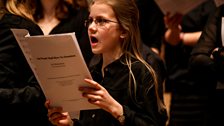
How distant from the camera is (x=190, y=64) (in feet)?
8.21

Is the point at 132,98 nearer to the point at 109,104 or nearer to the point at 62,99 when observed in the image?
the point at 109,104

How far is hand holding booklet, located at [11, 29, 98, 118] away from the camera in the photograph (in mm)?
1779

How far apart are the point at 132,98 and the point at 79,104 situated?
A: 215 mm

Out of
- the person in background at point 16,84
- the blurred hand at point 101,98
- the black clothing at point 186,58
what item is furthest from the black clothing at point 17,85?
the black clothing at point 186,58

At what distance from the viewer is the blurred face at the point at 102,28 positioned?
2027 mm

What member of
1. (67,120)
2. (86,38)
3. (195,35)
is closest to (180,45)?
(195,35)

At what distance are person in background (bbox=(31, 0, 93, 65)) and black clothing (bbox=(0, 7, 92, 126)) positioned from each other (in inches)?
15.3

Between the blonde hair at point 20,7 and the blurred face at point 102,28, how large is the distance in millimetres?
507

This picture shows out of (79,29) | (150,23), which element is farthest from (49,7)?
(150,23)

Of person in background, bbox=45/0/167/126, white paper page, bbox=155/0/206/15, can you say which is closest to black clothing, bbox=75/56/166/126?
person in background, bbox=45/0/167/126

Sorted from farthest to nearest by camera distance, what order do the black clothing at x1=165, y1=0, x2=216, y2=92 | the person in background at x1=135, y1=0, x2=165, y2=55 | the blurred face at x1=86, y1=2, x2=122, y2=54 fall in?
the person in background at x1=135, y1=0, x2=165, y2=55
the black clothing at x1=165, y1=0, x2=216, y2=92
the blurred face at x1=86, y1=2, x2=122, y2=54

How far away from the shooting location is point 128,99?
197 cm

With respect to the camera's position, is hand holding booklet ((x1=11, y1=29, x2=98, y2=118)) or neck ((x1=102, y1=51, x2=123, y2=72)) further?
neck ((x1=102, y1=51, x2=123, y2=72))

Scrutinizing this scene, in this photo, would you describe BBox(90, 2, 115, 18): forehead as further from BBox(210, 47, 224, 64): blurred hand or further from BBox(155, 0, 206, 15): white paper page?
BBox(155, 0, 206, 15): white paper page
